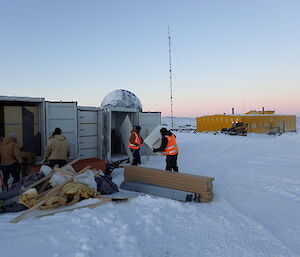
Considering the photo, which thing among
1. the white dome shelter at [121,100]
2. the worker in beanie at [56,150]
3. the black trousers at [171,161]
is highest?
the white dome shelter at [121,100]

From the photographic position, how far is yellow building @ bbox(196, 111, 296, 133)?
28.5 m

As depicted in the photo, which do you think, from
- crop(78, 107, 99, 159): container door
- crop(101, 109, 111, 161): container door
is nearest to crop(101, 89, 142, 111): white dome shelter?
crop(101, 109, 111, 161): container door

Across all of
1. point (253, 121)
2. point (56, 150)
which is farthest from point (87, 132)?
point (253, 121)

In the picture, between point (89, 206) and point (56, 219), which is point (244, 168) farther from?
point (56, 219)

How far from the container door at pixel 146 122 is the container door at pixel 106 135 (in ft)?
8.85

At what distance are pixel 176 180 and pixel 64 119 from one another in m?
4.74

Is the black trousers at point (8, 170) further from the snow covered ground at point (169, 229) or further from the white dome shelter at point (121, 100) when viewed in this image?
the white dome shelter at point (121, 100)

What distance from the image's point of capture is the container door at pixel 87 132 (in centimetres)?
929

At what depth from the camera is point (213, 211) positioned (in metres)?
5.17

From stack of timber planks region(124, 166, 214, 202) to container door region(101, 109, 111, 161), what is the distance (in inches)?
109

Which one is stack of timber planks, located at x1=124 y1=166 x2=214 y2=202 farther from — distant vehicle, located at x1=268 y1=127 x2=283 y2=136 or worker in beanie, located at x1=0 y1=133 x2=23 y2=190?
distant vehicle, located at x1=268 y1=127 x2=283 y2=136

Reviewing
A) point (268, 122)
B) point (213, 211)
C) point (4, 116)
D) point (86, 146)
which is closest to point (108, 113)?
point (86, 146)

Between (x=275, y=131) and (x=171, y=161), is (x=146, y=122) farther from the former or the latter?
(x=275, y=131)

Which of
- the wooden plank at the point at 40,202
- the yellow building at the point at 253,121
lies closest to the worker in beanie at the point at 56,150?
the wooden plank at the point at 40,202
